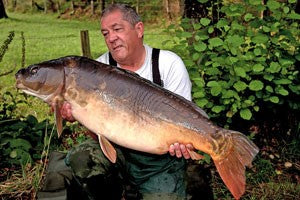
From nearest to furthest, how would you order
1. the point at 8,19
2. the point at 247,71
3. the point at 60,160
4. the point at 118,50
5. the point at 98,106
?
the point at 98,106, the point at 118,50, the point at 60,160, the point at 247,71, the point at 8,19

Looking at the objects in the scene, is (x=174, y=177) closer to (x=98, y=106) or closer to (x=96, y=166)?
(x=96, y=166)

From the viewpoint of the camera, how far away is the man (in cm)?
347

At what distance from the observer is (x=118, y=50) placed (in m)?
3.46

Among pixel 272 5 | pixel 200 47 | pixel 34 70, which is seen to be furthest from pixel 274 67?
pixel 34 70

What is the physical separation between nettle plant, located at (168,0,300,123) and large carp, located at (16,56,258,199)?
1633 mm

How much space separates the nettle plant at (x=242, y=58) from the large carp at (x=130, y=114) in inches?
64.3

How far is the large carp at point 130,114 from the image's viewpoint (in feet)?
9.48

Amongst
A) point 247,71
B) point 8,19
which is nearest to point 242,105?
point 247,71

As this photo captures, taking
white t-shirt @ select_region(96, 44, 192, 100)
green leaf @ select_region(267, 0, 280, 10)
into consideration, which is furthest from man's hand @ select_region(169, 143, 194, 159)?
green leaf @ select_region(267, 0, 280, 10)

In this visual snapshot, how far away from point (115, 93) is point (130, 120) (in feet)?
0.64

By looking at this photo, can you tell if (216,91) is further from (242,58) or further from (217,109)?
(242,58)

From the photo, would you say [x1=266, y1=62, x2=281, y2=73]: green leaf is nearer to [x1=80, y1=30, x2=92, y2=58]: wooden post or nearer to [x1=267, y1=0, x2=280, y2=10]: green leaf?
[x1=267, y1=0, x2=280, y2=10]: green leaf

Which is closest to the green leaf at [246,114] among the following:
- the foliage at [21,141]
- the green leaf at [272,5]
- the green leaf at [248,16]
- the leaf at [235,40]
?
the leaf at [235,40]

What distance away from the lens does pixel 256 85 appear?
→ 14.8 feet
